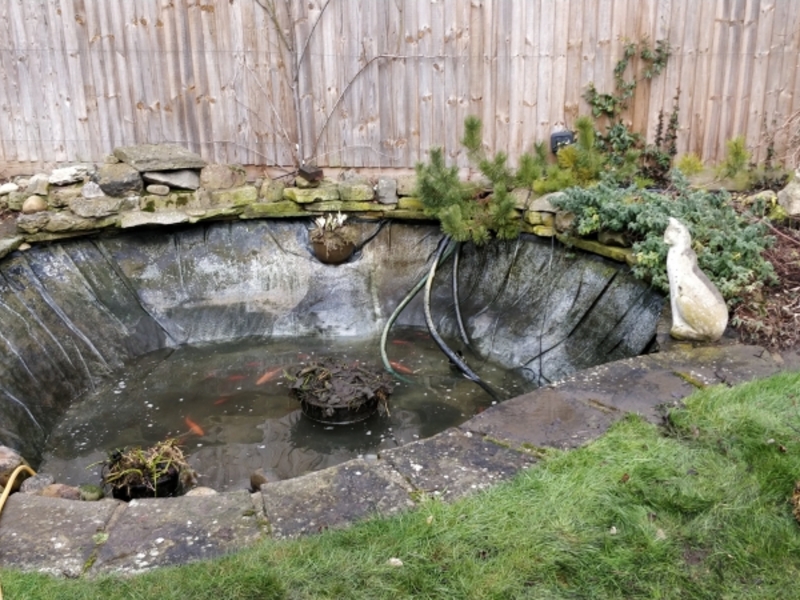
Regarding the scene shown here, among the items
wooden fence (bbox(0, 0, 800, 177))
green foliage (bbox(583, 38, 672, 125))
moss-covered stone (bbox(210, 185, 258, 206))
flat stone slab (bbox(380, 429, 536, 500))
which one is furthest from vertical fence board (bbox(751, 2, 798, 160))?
flat stone slab (bbox(380, 429, 536, 500))

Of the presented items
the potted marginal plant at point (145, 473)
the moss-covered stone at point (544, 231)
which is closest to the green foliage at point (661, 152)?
the moss-covered stone at point (544, 231)

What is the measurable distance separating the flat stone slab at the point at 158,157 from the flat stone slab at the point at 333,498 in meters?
3.74

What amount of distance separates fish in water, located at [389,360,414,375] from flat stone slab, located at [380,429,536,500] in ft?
6.19

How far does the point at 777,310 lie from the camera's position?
4.05 meters

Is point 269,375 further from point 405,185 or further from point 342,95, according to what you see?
point 342,95

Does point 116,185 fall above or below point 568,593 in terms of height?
above

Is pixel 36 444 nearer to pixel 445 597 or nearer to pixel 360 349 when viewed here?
pixel 360 349

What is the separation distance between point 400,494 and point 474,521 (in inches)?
12.2

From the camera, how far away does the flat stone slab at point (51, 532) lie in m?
2.41

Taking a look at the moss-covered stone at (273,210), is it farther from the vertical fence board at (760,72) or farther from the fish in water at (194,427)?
the vertical fence board at (760,72)

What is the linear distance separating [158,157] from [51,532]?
3.91 metres

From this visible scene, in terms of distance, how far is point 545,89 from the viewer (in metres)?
5.88

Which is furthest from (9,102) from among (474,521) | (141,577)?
(474,521)

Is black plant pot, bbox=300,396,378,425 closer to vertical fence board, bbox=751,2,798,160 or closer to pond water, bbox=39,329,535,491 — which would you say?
pond water, bbox=39,329,535,491
